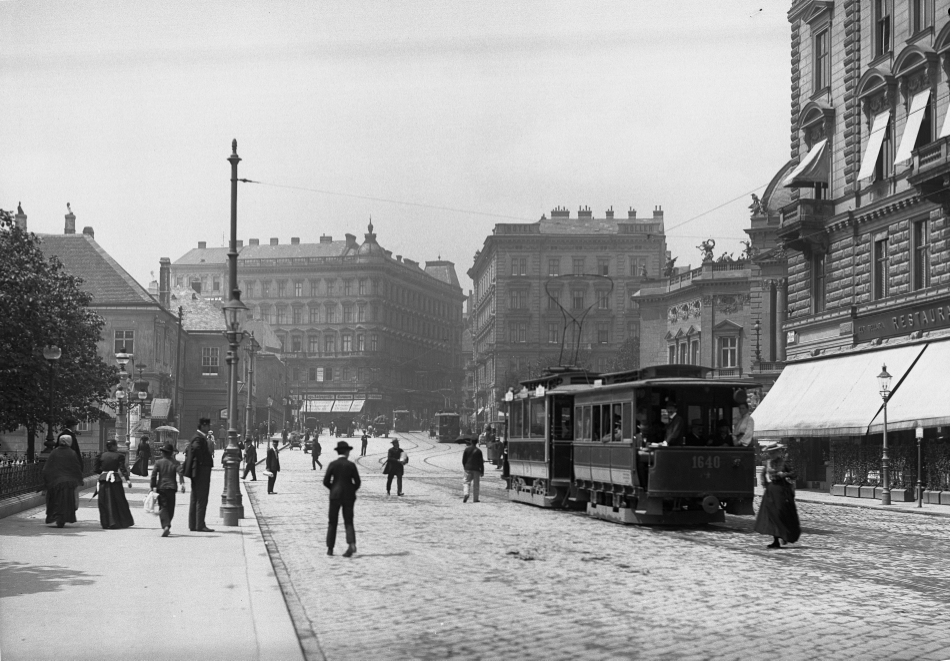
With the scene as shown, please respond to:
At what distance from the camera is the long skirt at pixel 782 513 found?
1903 cm

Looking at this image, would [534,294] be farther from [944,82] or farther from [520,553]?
[520,553]

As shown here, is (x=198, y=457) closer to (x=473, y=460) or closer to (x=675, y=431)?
(x=675, y=431)

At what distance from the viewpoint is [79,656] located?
9508 mm

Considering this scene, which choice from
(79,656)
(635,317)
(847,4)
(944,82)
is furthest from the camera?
(635,317)

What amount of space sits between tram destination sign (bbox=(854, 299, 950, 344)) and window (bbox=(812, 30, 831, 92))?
30.4 feet

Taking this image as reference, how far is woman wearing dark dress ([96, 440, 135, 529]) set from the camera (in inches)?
838

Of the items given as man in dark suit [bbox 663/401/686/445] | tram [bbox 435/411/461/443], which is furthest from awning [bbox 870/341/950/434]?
tram [bbox 435/411/461/443]

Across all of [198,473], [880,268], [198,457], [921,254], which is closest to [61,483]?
[198,473]

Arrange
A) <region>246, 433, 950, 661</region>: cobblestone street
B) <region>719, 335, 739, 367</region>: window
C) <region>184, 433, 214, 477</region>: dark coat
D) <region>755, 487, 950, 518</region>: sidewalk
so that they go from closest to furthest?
1. <region>246, 433, 950, 661</region>: cobblestone street
2. <region>184, 433, 214, 477</region>: dark coat
3. <region>755, 487, 950, 518</region>: sidewalk
4. <region>719, 335, 739, 367</region>: window

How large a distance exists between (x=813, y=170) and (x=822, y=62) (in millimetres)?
4396

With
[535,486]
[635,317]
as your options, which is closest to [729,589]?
[535,486]

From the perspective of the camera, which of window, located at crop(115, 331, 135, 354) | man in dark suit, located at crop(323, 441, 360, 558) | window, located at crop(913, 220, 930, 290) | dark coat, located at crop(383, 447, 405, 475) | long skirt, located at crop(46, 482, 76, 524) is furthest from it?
window, located at crop(115, 331, 135, 354)

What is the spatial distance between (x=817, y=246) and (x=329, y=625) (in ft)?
111

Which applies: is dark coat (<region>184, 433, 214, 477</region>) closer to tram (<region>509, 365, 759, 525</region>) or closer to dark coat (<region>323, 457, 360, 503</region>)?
dark coat (<region>323, 457, 360, 503</region>)
